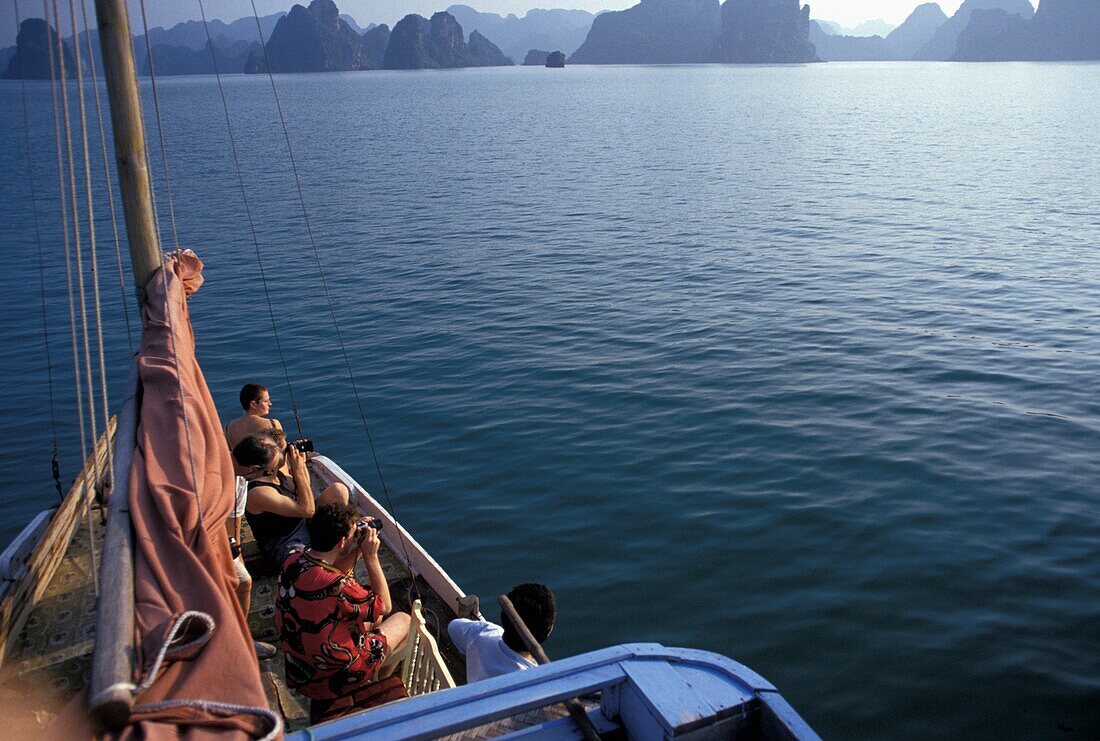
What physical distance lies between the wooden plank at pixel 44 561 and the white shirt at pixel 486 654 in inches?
117

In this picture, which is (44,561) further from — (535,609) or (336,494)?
(535,609)

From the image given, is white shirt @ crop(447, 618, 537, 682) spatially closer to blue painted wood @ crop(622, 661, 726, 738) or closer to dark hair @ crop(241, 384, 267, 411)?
blue painted wood @ crop(622, 661, 726, 738)

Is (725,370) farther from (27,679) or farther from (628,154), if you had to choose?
(628,154)

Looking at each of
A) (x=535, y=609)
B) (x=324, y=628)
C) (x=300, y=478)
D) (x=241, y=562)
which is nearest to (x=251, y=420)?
(x=300, y=478)

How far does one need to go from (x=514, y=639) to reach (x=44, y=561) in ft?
15.5

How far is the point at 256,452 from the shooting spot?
273 inches

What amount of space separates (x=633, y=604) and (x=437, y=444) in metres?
4.76

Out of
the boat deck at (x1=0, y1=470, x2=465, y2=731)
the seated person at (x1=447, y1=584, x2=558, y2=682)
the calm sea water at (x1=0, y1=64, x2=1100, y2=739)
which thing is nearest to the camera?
the seated person at (x1=447, y1=584, x2=558, y2=682)

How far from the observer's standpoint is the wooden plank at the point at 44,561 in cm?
627

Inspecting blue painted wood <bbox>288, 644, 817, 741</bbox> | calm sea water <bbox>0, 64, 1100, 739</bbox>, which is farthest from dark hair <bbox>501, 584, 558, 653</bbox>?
calm sea water <bbox>0, 64, 1100, 739</bbox>

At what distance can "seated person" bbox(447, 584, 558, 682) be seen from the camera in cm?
491

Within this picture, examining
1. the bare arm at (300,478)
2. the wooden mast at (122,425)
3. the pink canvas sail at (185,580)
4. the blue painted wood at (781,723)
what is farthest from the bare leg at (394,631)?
the blue painted wood at (781,723)

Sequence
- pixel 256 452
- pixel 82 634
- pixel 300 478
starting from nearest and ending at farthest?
pixel 82 634 < pixel 256 452 < pixel 300 478

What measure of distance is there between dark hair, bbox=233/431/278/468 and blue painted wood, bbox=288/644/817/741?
3.77 meters
